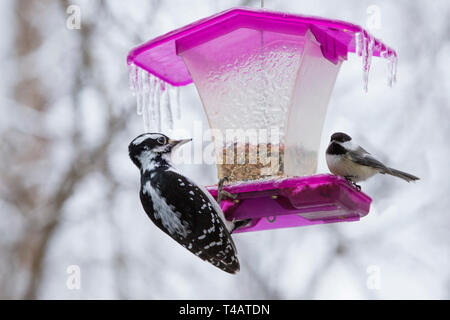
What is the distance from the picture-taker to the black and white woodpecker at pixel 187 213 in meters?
4.58

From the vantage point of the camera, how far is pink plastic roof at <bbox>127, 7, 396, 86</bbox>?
4184 millimetres

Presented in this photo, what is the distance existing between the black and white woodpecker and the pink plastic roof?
1.95ft

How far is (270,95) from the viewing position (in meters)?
4.58

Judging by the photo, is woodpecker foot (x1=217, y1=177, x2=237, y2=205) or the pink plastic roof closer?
the pink plastic roof

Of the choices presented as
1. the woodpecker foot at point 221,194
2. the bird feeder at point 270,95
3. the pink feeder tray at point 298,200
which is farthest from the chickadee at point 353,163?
the woodpecker foot at point 221,194

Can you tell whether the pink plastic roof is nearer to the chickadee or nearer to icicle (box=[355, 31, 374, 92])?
icicle (box=[355, 31, 374, 92])

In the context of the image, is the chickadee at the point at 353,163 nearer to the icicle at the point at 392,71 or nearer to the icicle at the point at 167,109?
the icicle at the point at 392,71

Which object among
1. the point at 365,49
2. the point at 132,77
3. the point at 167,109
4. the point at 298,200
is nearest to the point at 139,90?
the point at 132,77

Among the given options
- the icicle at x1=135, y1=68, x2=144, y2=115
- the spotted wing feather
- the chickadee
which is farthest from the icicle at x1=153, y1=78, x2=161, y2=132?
the chickadee

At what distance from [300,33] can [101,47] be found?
6423 millimetres

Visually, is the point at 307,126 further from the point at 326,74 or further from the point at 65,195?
the point at 65,195

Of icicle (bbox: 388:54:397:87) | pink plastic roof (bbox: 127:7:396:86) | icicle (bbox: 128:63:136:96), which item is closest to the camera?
pink plastic roof (bbox: 127:7:396:86)

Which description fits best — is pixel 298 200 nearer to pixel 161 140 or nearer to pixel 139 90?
pixel 161 140
